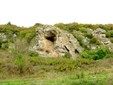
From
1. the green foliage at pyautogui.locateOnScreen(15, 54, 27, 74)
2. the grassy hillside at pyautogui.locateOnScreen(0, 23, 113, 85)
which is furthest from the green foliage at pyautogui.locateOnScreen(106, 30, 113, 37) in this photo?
the green foliage at pyautogui.locateOnScreen(15, 54, 27, 74)

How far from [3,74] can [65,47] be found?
11818mm

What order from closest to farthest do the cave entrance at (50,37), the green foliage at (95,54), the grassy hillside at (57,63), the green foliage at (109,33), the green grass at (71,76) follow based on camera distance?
the green grass at (71,76), the grassy hillside at (57,63), the green foliage at (95,54), the cave entrance at (50,37), the green foliage at (109,33)

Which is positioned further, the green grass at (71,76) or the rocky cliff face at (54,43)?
the rocky cliff face at (54,43)

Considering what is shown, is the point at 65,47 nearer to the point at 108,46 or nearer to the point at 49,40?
the point at 49,40

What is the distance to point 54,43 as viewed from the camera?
130 feet

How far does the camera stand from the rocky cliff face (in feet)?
125

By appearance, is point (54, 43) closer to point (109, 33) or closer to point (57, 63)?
point (109, 33)

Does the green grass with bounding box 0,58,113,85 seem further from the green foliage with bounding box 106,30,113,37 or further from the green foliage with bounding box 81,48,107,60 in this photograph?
the green foliage with bounding box 106,30,113,37

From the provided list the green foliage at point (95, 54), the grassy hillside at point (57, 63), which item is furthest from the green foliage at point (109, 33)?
A: the green foliage at point (95, 54)

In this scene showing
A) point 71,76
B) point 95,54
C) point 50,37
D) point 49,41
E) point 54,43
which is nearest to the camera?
point 71,76

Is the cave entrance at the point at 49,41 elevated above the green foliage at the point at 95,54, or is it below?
above

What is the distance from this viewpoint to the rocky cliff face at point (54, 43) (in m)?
38.1

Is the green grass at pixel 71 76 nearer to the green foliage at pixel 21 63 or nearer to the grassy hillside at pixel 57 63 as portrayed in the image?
the grassy hillside at pixel 57 63

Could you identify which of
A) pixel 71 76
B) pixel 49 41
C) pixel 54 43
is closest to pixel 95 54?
pixel 54 43
